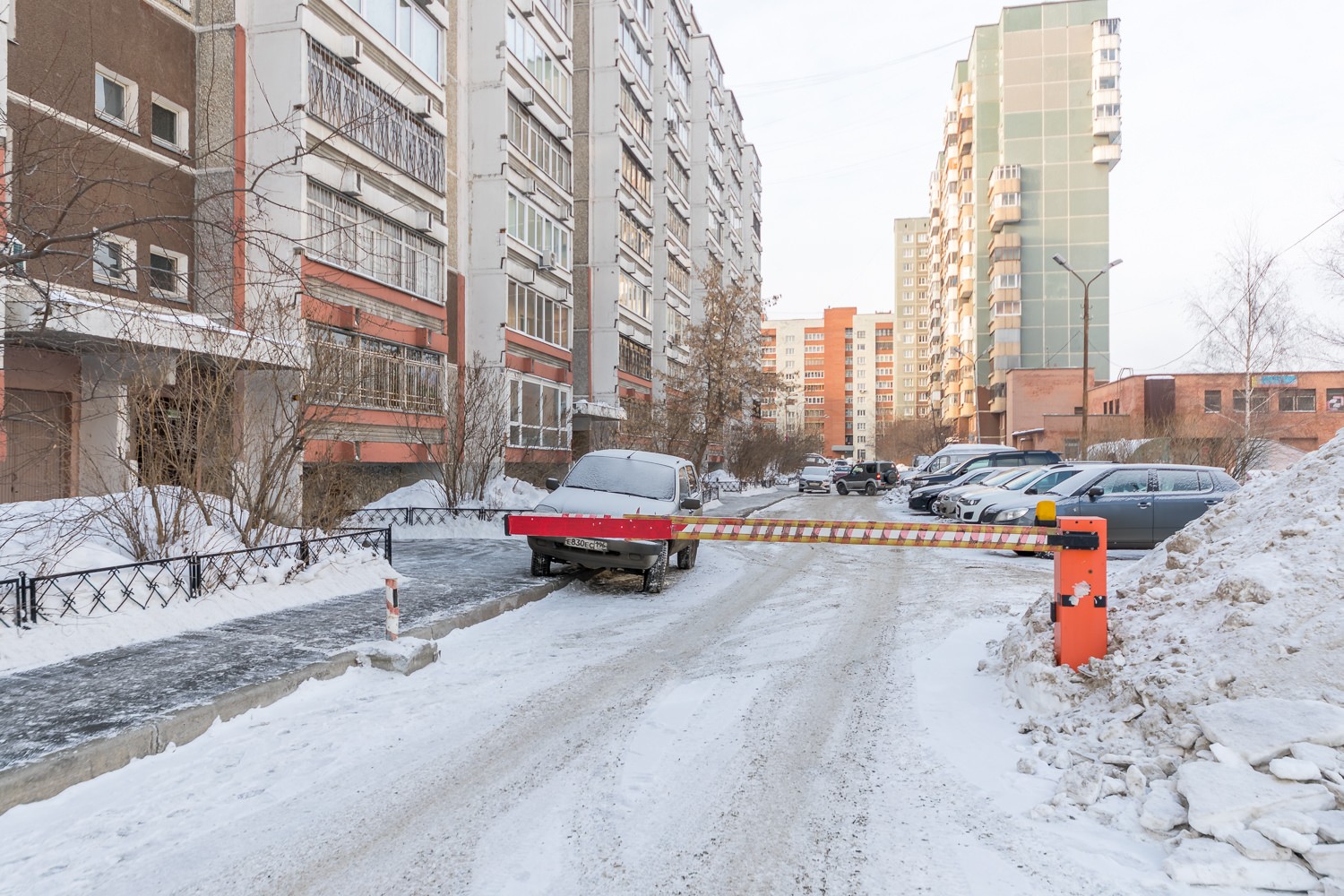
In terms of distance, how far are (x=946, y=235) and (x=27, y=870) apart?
102677mm

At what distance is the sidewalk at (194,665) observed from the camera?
16.4 feet

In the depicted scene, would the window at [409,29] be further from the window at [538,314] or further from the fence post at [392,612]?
the fence post at [392,612]

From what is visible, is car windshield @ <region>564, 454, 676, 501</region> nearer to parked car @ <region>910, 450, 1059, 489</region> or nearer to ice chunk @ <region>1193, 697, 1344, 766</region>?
ice chunk @ <region>1193, 697, 1344, 766</region>

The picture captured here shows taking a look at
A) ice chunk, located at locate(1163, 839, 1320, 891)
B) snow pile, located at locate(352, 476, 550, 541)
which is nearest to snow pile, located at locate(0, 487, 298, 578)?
snow pile, located at locate(352, 476, 550, 541)

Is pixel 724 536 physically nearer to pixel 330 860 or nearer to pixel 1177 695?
pixel 1177 695

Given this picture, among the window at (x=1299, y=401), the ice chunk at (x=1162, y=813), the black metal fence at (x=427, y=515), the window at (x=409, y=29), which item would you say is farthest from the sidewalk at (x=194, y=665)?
the window at (x=1299, y=401)

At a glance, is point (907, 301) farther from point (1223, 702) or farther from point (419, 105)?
point (1223, 702)

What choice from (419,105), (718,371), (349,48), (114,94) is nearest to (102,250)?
(114,94)

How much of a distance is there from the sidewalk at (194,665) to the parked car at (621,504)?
0.67 m

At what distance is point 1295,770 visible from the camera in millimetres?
3652

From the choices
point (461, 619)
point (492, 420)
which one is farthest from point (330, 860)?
point (492, 420)

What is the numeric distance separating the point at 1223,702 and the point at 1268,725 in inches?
12.2

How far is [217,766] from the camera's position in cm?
481

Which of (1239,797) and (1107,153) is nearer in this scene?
(1239,797)
